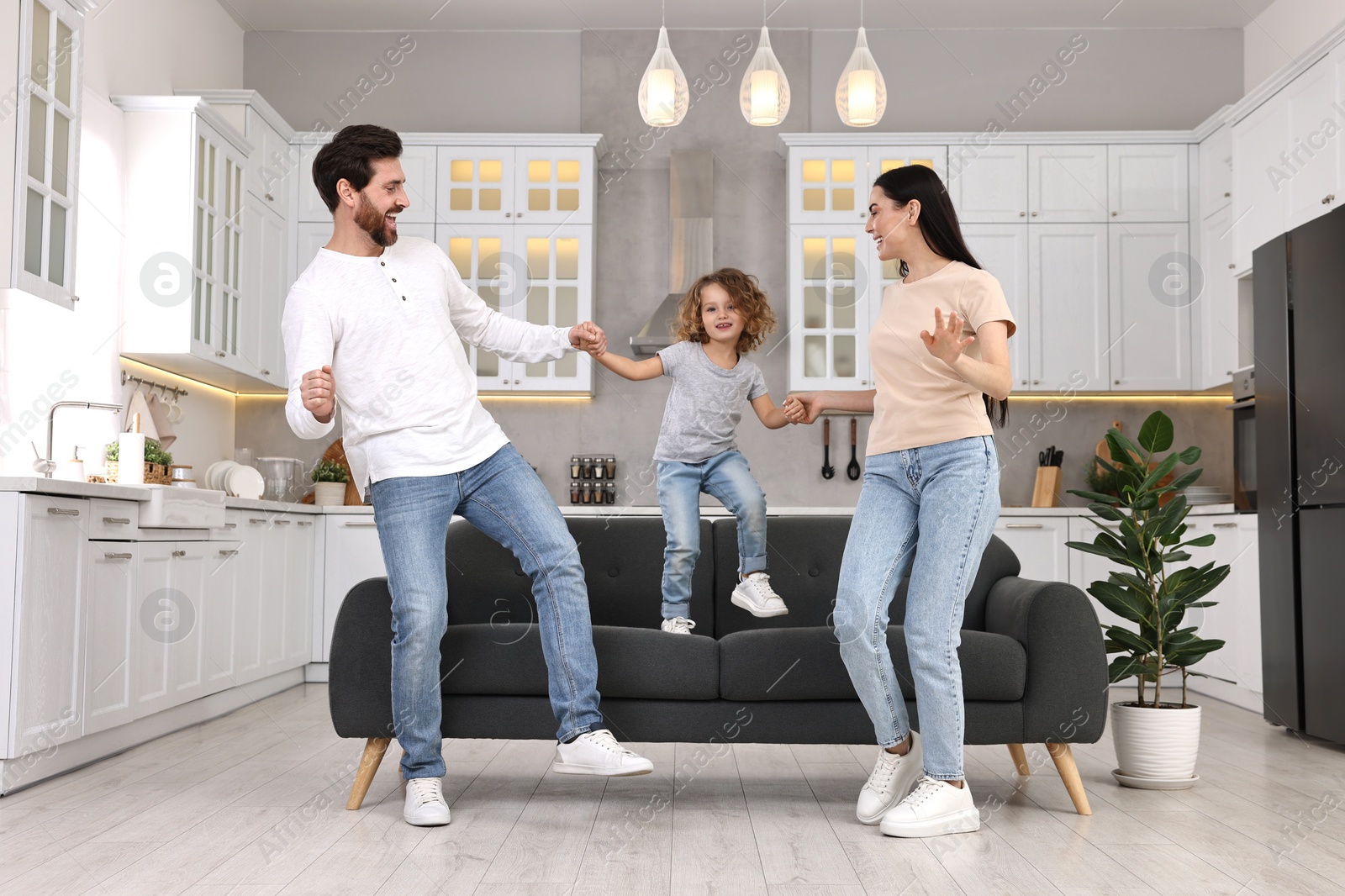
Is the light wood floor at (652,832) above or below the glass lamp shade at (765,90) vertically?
below

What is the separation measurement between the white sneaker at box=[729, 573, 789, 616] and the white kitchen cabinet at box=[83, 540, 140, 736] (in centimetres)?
183

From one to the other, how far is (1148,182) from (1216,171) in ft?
1.06

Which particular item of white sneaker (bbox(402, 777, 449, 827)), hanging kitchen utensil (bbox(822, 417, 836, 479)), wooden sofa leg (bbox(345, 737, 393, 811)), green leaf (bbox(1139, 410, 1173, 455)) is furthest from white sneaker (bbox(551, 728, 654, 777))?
hanging kitchen utensil (bbox(822, 417, 836, 479))

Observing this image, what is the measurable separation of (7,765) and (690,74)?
4748 millimetres

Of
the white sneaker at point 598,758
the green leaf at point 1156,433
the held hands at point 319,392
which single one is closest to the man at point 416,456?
the white sneaker at point 598,758

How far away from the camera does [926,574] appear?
2445mm

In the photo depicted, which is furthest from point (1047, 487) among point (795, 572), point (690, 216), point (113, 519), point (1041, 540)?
point (113, 519)

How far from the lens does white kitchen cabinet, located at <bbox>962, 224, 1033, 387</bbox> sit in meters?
5.80

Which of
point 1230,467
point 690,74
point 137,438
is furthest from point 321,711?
point 1230,467

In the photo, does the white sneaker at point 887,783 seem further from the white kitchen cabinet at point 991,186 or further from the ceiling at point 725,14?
the ceiling at point 725,14

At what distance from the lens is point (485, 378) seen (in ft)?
19.2

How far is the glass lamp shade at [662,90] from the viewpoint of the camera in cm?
374

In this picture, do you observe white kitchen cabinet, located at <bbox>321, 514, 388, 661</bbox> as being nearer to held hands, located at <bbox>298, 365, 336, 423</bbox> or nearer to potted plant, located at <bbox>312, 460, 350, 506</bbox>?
potted plant, located at <bbox>312, 460, 350, 506</bbox>

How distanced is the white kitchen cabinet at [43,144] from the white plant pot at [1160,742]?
3.43 metres
